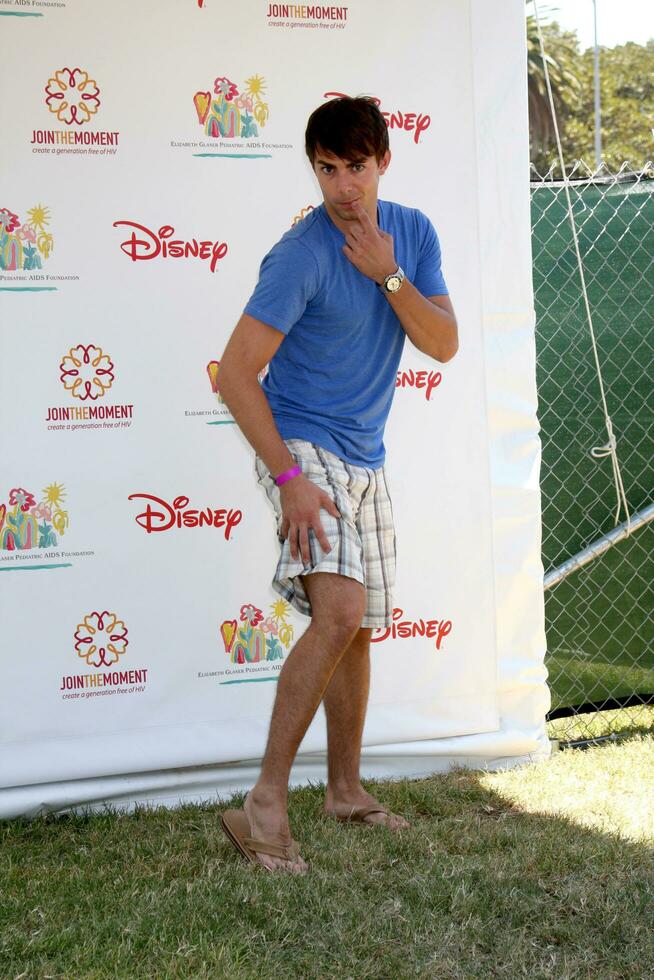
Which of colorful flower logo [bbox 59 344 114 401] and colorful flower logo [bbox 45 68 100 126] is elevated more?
colorful flower logo [bbox 45 68 100 126]

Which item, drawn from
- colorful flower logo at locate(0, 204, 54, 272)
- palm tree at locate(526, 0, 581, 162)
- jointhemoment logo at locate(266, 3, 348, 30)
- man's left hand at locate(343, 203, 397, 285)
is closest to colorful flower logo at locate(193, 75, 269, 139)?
jointhemoment logo at locate(266, 3, 348, 30)

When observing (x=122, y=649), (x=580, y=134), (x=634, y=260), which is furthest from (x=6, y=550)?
(x=580, y=134)

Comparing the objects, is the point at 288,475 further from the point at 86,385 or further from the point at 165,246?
the point at 165,246

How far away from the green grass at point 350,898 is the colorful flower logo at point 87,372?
1.30 metres

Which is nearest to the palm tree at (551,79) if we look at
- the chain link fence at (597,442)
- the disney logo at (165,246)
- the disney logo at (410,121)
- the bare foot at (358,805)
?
the chain link fence at (597,442)

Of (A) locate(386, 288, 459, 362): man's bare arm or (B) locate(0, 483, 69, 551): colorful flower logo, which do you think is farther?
(B) locate(0, 483, 69, 551): colorful flower logo

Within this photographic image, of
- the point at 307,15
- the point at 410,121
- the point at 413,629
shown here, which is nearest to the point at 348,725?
the point at 413,629

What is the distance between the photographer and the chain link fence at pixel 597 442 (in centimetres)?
433

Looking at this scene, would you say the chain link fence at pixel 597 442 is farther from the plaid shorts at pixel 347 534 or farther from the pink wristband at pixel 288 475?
the pink wristband at pixel 288 475

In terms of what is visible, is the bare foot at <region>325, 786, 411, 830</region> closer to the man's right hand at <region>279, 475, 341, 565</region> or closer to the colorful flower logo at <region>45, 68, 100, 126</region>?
the man's right hand at <region>279, 475, 341, 565</region>

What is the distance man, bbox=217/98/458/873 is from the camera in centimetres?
275

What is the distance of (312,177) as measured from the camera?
11.8ft

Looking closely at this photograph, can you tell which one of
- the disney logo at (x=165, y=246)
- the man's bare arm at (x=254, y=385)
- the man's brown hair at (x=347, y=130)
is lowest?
the man's bare arm at (x=254, y=385)

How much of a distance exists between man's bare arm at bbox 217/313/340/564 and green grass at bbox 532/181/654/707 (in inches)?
71.8
